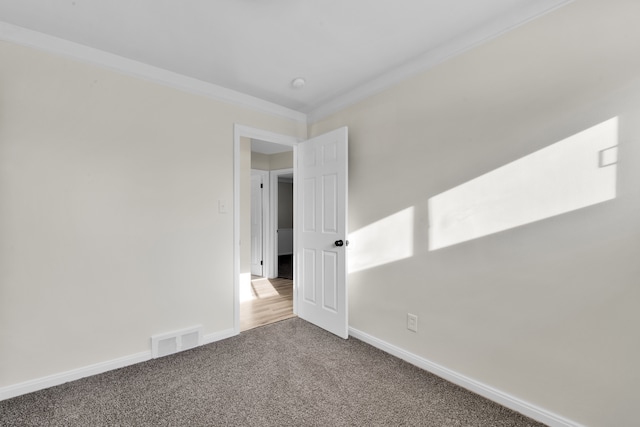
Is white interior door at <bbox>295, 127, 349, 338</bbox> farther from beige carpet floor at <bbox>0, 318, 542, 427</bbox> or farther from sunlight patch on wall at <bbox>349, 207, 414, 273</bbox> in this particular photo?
beige carpet floor at <bbox>0, 318, 542, 427</bbox>

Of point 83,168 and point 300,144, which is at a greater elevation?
point 300,144

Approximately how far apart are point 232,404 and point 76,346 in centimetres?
128

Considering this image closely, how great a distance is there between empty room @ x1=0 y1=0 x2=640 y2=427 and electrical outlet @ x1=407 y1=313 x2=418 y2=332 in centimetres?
5

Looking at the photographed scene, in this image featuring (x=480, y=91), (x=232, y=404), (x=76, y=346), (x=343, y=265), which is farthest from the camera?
(x=343, y=265)

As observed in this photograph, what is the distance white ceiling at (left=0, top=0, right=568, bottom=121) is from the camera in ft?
5.29

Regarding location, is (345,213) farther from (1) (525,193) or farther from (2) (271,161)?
(2) (271,161)

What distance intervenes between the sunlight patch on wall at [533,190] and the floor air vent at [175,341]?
2233 mm

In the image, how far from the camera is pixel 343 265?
2594 millimetres

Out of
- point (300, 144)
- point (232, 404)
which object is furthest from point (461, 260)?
point (300, 144)

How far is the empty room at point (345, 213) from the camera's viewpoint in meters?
1.43

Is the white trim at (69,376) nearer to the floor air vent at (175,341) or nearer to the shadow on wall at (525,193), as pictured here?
the floor air vent at (175,341)

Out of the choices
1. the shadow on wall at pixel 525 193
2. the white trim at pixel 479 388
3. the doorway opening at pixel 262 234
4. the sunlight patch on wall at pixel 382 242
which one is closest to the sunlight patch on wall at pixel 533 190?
the shadow on wall at pixel 525 193

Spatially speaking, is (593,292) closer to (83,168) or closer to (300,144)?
(300,144)

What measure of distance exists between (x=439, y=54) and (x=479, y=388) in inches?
93.3
